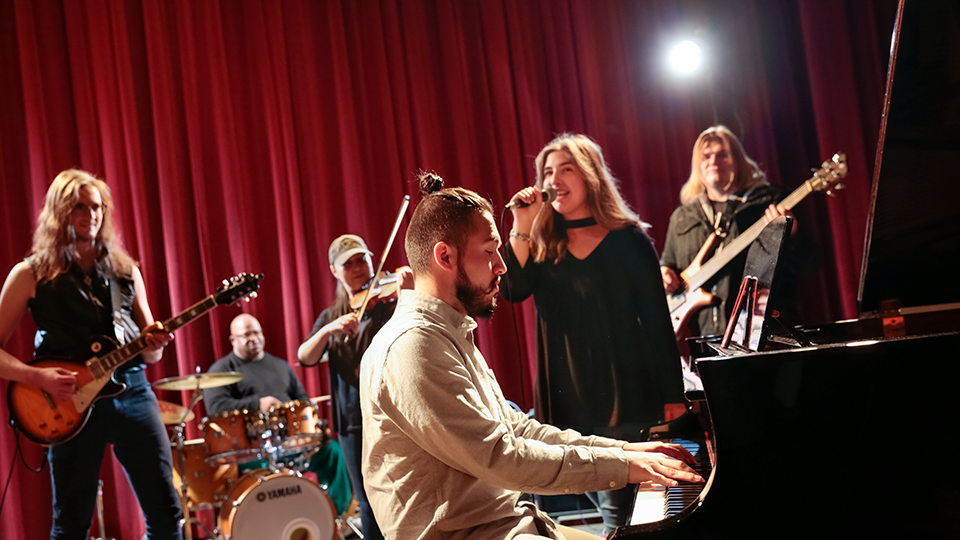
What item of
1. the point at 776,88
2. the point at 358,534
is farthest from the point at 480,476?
the point at 776,88

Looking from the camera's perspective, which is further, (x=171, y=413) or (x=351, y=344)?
(x=171, y=413)

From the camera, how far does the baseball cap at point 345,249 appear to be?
3.77m

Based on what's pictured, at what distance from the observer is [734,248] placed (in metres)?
3.68

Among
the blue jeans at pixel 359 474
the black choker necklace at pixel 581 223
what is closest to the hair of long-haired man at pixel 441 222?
the black choker necklace at pixel 581 223

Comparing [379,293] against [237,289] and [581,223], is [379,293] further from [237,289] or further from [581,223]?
[581,223]

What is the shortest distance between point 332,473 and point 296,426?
0.54 meters

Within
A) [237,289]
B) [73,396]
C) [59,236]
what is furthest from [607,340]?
[59,236]

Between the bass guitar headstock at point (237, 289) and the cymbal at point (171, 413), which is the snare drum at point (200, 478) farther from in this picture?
the bass guitar headstock at point (237, 289)

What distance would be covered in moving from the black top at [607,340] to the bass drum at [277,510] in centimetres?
161

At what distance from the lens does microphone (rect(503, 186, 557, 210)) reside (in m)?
2.71

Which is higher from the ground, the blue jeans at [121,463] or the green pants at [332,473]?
the blue jeans at [121,463]

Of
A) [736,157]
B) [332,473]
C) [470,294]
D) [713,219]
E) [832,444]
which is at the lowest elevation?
[332,473]

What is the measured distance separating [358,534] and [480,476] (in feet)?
10.1

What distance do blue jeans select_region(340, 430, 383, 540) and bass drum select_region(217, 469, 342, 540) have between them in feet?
1.22
